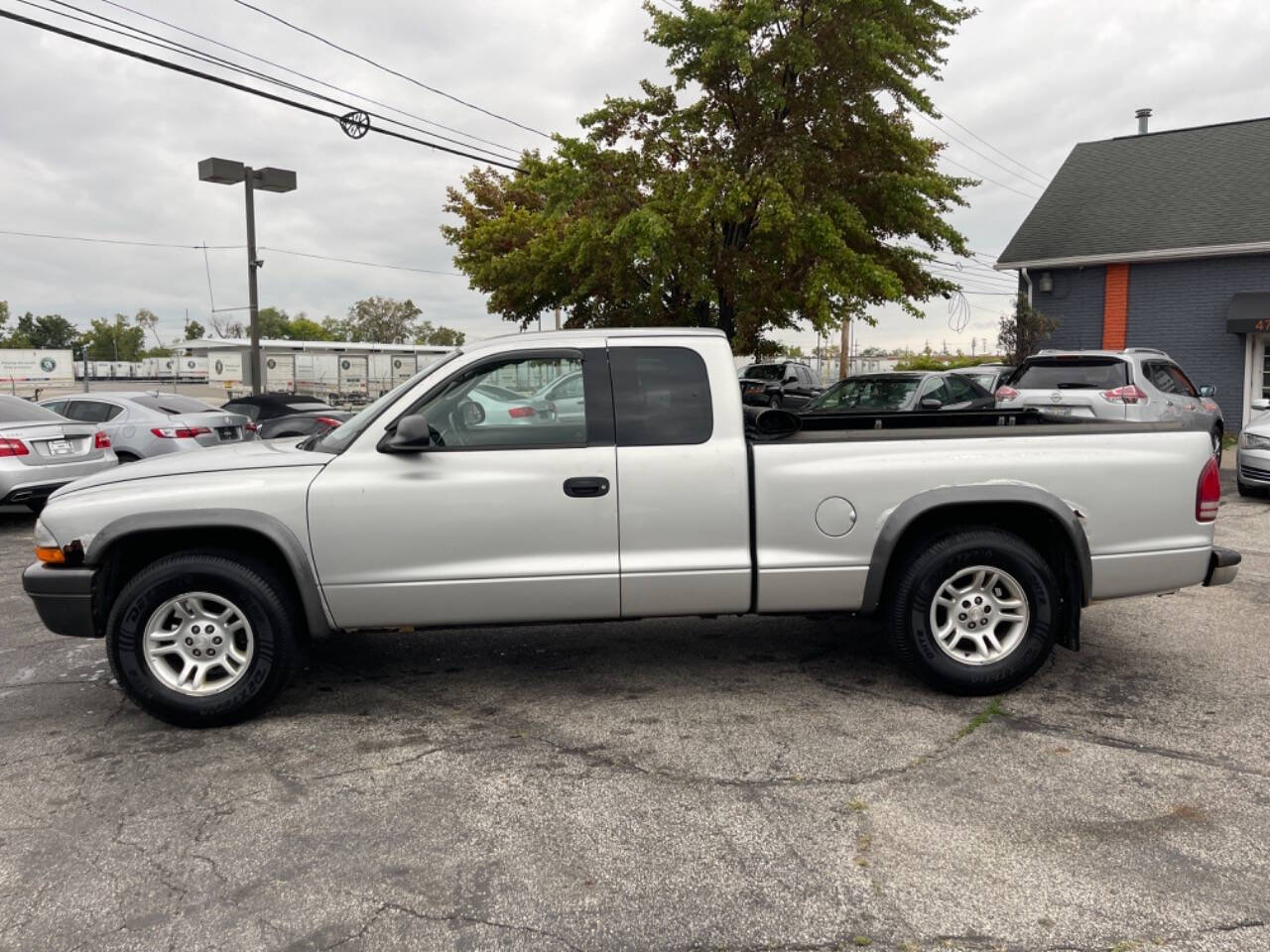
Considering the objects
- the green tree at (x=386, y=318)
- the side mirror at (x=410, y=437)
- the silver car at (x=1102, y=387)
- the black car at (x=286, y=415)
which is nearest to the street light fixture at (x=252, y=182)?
the black car at (x=286, y=415)

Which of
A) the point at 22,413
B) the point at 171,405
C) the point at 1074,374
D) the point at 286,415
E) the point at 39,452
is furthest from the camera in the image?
the point at 286,415

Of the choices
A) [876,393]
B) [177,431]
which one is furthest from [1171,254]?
[177,431]

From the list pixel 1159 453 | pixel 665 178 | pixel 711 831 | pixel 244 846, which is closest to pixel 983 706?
pixel 1159 453

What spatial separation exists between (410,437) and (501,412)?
488 millimetres

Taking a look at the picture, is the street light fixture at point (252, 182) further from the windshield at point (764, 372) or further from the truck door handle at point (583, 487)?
the truck door handle at point (583, 487)

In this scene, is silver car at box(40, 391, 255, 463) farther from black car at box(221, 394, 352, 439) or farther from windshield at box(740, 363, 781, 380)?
windshield at box(740, 363, 781, 380)

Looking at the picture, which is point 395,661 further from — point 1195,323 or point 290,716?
point 1195,323

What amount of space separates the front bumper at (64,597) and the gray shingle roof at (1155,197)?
874 inches

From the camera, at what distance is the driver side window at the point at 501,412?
4.46m

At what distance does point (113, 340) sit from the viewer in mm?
103500

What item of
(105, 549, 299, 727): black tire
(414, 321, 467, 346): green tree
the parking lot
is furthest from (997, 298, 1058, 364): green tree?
(414, 321, 467, 346): green tree

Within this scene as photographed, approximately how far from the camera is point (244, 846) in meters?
3.29

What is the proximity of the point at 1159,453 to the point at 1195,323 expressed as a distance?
19266mm

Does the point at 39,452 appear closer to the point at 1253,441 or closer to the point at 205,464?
the point at 205,464
